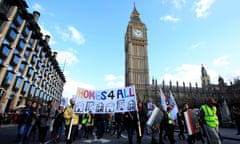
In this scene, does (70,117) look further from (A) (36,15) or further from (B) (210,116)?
(A) (36,15)

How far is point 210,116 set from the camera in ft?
15.0

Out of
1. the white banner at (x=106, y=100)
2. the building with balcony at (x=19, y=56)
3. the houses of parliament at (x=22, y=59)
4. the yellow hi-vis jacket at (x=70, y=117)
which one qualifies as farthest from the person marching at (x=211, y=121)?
the building with balcony at (x=19, y=56)

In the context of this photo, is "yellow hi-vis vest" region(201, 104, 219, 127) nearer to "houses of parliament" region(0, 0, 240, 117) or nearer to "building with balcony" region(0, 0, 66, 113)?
"houses of parliament" region(0, 0, 240, 117)

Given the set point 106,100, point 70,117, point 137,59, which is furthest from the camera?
point 137,59

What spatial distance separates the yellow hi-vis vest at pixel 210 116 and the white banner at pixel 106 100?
265cm

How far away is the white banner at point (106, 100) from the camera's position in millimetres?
6254

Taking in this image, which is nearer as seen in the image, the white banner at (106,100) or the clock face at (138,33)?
the white banner at (106,100)

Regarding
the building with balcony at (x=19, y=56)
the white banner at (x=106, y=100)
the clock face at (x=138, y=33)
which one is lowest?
the white banner at (x=106, y=100)

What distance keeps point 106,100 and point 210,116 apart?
4.23 metres

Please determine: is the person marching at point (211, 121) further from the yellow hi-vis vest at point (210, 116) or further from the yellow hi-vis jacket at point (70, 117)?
A: the yellow hi-vis jacket at point (70, 117)

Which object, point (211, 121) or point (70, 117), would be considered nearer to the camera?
point (211, 121)

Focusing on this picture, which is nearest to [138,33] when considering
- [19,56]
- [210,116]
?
[19,56]

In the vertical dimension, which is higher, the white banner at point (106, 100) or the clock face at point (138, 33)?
the clock face at point (138, 33)

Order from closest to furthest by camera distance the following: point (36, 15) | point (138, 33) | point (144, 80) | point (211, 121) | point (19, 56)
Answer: point (211, 121)
point (19, 56)
point (36, 15)
point (144, 80)
point (138, 33)
